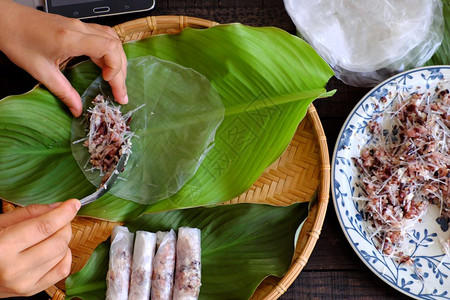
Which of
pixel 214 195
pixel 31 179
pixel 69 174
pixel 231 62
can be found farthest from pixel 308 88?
pixel 31 179

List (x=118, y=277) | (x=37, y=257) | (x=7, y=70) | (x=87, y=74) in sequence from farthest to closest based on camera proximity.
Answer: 1. (x=7, y=70)
2. (x=87, y=74)
3. (x=118, y=277)
4. (x=37, y=257)

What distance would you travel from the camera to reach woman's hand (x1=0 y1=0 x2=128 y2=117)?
4.14ft

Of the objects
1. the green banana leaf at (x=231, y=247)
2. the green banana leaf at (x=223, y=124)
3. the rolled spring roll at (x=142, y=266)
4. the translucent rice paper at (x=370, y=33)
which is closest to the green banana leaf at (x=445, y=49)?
the translucent rice paper at (x=370, y=33)

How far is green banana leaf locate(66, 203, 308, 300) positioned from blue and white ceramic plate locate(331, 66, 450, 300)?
0.16 m

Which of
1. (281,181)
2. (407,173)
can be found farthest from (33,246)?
(407,173)

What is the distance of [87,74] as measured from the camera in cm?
144

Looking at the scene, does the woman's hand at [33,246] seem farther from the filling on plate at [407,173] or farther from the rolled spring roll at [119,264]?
the filling on plate at [407,173]

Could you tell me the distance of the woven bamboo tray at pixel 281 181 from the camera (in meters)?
1.38

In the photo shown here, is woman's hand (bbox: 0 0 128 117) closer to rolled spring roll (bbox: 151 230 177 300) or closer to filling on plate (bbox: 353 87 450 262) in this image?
rolled spring roll (bbox: 151 230 177 300)

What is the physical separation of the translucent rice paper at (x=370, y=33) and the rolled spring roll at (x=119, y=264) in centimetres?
86

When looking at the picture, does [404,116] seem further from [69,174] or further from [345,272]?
[69,174]

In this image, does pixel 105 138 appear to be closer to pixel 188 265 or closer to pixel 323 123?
pixel 188 265

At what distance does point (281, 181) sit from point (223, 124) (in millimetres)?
255

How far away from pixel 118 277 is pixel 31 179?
0.39 m
